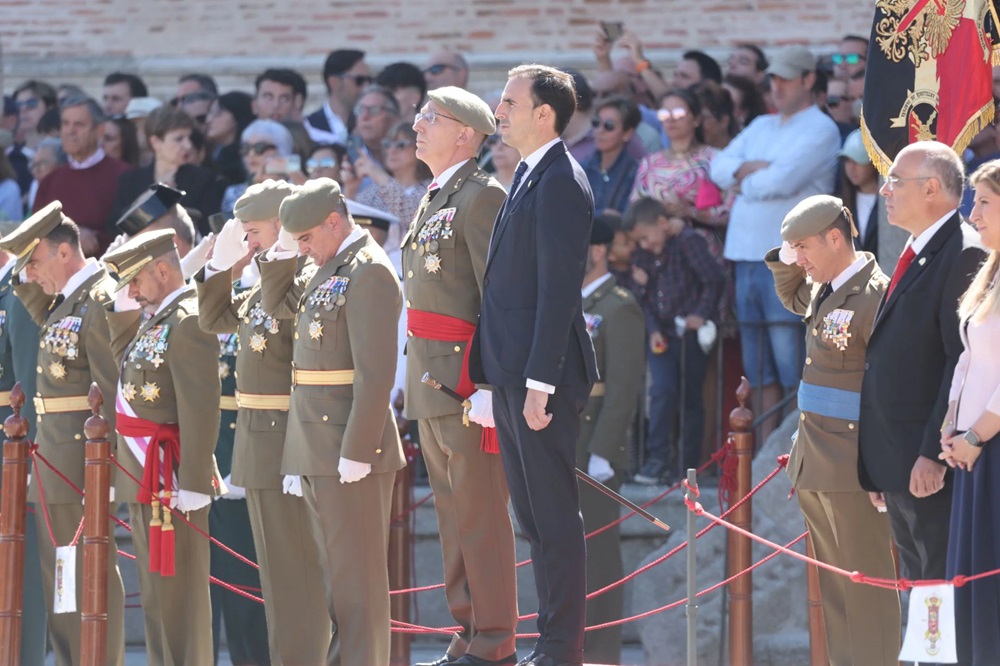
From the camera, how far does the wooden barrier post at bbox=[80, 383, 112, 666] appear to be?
695 centimetres

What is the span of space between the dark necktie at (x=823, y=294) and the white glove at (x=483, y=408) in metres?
1.33

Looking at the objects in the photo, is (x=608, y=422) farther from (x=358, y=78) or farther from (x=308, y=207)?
(x=358, y=78)

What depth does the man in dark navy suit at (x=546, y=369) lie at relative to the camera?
5840mm

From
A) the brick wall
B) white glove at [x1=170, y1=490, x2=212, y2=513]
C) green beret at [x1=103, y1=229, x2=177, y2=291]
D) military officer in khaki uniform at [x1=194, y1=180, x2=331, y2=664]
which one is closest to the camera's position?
military officer in khaki uniform at [x1=194, y1=180, x2=331, y2=664]

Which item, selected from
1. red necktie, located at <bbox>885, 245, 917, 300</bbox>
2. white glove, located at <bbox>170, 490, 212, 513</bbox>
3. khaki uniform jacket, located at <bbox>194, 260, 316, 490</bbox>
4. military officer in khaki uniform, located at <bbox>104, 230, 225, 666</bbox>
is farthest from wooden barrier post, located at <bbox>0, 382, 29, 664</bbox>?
red necktie, located at <bbox>885, 245, 917, 300</bbox>

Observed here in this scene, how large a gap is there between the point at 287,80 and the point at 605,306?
3.78 meters

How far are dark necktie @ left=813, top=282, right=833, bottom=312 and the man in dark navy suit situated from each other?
1.08 meters

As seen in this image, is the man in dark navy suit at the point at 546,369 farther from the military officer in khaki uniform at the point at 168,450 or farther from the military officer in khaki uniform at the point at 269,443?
the military officer in khaki uniform at the point at 168,450

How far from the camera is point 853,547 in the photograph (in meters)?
6.45

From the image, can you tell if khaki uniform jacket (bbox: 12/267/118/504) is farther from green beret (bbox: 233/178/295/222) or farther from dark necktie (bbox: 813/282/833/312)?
dark necktie (bbox: 813/282/833/312)

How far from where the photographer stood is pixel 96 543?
22.8 ft

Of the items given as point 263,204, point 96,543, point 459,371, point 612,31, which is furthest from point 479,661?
point 612,31

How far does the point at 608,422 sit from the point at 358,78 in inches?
166

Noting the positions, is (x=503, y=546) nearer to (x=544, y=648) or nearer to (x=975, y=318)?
(x=544, y=648)
